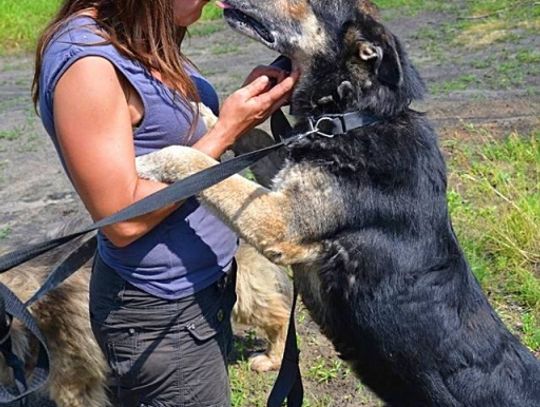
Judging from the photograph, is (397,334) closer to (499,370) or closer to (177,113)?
(499,370)

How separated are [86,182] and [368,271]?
1.17m

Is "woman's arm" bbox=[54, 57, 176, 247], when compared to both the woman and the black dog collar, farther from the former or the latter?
the black dog collar

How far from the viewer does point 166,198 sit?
8.39 feet

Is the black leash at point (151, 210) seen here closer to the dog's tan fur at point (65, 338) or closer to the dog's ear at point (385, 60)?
the dog's ear at point (385, 60)

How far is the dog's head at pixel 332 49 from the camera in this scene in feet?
11.3

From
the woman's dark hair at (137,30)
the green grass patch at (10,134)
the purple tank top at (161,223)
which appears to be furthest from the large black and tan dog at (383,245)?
the green grass patch at (10,134)

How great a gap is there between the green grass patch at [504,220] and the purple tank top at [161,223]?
2842 mm

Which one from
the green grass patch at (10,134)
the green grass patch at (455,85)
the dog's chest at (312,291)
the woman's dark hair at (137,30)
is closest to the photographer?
the woman's dark hair at (137,30)

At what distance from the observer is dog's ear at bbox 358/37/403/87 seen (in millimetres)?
3402

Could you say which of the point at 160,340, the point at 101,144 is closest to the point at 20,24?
the point at 160,340

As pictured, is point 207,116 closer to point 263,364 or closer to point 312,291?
point 312,291

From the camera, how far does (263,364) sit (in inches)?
204

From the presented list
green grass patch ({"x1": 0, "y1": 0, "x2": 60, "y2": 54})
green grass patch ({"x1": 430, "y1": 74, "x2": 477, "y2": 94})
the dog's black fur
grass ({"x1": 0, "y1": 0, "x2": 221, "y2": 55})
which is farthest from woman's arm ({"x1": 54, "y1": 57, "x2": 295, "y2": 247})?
green grass patch ({"x1": 0, "y1": 0, "x2": 60, "y2": 54})

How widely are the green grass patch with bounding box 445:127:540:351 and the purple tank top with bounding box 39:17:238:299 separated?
284 centimetres
